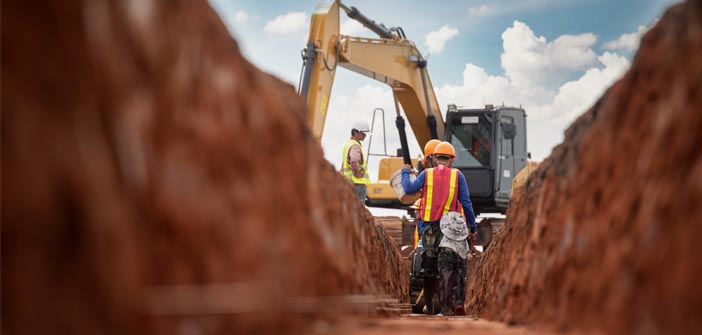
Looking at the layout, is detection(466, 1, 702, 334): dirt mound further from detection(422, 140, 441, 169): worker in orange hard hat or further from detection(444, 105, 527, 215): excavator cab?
detection(444, 105, 527, 215): excavator cab

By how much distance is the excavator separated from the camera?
507 inches

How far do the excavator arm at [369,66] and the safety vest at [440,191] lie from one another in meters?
4.91

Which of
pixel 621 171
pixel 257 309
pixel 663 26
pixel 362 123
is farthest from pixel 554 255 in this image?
pixel 362 123

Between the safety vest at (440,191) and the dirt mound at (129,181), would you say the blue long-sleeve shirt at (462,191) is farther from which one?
the dirt mound at (129,181)

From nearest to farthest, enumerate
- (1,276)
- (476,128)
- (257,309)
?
(1,276), (257,309), (476,128)

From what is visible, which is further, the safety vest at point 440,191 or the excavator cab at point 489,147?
the excavator cab at point 489,147

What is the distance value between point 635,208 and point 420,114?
1411 centimetres

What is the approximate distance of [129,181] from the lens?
1630mm

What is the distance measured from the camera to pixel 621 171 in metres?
2.72

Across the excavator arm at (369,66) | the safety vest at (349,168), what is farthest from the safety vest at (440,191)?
the excavator arm at (369,66)

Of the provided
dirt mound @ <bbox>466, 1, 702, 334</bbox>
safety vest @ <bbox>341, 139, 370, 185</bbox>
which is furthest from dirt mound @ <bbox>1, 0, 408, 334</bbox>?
safety vest @ <bbox>341, 139, 370, 185</bbox>

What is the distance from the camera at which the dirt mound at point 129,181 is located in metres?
1.50

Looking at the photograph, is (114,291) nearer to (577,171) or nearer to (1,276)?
(1,276)

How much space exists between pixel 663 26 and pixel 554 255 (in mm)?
1306
